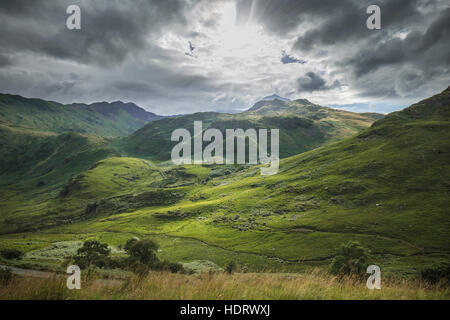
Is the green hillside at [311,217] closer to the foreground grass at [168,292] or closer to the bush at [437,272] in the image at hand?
the bush at [437,272]

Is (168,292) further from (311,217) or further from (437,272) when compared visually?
(311,217)

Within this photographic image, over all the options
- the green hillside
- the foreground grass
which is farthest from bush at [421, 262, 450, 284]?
the foreground grass

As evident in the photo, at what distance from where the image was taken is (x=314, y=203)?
12525cm

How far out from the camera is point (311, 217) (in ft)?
368

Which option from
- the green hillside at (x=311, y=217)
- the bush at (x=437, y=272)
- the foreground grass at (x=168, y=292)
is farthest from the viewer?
the green hillside at (x=311, y=217)

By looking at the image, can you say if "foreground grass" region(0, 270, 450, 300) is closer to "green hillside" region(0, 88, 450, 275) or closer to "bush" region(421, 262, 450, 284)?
"bush" region(421, 262, 450, 284)

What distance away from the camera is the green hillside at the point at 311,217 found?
8250 centimetres

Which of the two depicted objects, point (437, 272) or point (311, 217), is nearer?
point (437, 272)

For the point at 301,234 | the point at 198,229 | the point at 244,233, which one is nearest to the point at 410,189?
the point at 301,234

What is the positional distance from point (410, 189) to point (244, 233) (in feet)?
279

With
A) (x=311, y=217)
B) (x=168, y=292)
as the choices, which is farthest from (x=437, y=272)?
(x=311, y=217)

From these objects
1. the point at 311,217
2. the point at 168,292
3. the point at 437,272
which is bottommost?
the point at 311,217

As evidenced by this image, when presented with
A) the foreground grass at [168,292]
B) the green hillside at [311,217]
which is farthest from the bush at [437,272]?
the foreground grass at [168,292]
